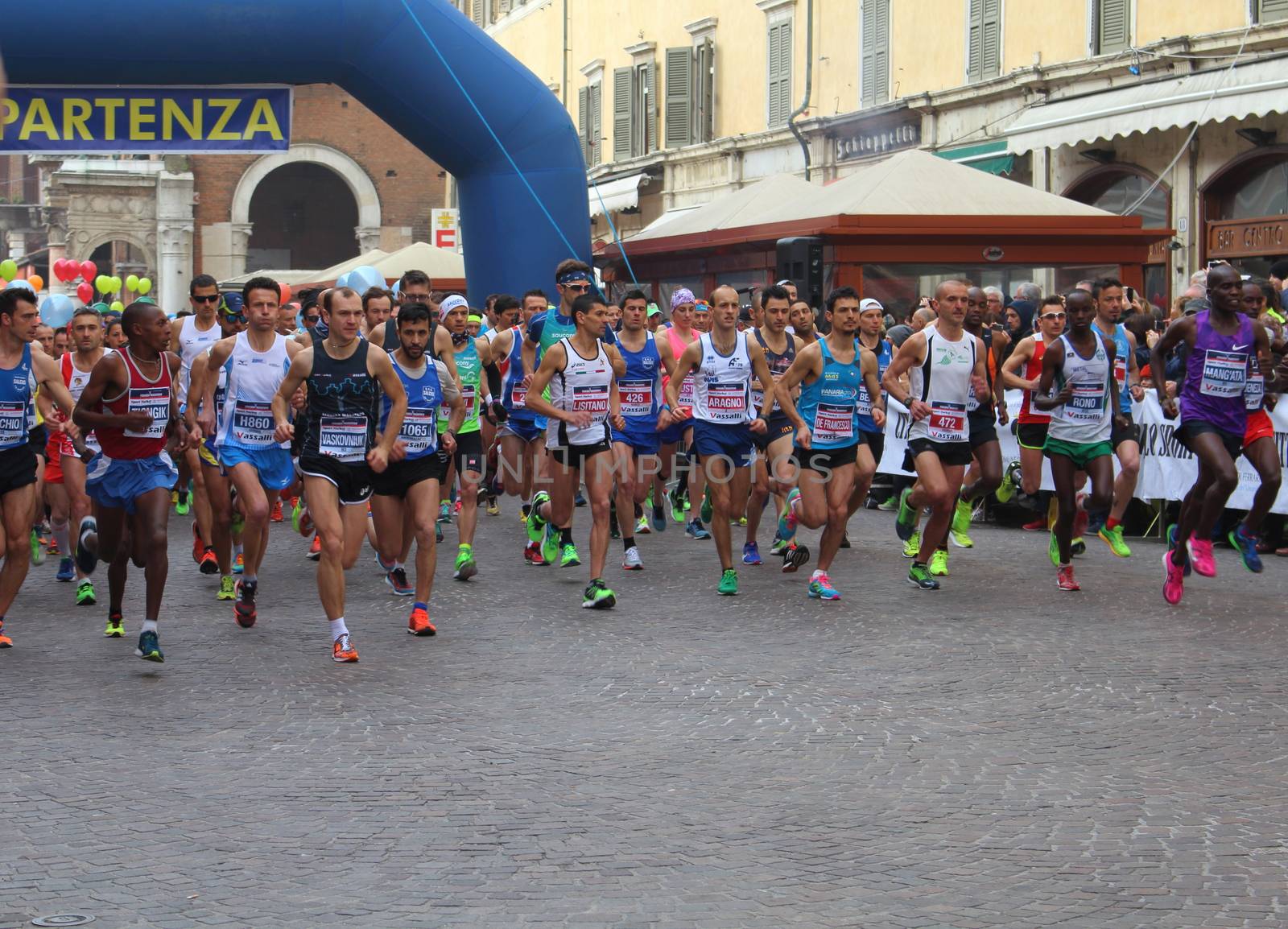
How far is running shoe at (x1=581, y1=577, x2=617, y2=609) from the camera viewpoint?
10203mm

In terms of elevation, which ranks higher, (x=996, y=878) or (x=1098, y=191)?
(x=1098, y=191)

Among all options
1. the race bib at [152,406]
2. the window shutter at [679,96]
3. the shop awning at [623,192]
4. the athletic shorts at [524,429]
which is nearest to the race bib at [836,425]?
the athletic shorts at [524,429]

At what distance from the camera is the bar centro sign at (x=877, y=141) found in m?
27.4

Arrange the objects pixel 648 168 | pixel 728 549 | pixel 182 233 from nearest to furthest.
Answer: pixel 728 549 → pixel 648 168 → pixel 182 233

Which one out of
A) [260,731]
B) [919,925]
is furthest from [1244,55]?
[919,925]

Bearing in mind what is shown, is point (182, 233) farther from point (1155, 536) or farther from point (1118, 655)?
point (1118, 655)

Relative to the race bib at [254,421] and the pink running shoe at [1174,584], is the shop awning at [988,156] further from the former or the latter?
the race bib at [254,421]

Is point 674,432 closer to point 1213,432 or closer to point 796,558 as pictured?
point 796,558

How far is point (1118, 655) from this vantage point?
857 centimetres

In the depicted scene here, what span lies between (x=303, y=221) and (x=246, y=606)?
153ft

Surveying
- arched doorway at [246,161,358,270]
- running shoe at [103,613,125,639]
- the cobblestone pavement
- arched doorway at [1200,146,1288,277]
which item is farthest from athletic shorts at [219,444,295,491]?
arched doorway at [246,161,358,270]

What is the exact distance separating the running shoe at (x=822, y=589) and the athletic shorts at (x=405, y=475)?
90.4 inches

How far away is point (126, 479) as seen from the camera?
345 inches

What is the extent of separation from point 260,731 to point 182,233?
44.0m
